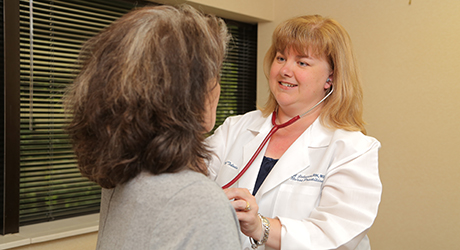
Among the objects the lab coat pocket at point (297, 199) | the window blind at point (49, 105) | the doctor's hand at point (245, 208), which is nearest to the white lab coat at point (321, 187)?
the lab coat pocket at point (297, 199)

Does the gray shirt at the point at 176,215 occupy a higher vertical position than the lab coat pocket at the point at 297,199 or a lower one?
higher

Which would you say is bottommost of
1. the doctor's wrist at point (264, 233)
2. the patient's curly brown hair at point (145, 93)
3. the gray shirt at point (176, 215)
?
the doctor's wrist at point (264, 233)

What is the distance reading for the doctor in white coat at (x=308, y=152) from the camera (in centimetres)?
127

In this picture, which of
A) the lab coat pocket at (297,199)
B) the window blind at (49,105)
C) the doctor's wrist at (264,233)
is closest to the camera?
the doctor's wrist at (264,233)

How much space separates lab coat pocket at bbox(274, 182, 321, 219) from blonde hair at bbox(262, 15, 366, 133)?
258mm

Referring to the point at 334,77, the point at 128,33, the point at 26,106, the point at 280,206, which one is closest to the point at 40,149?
the point at 26,106

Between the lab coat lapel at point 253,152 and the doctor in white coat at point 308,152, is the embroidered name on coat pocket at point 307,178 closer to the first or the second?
the doctor in white coat at point 308,152

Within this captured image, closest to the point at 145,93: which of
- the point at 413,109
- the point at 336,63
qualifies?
the point at 336,63

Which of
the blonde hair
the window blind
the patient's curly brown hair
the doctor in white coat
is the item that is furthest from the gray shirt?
the window blind

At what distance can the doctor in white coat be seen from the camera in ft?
4.16

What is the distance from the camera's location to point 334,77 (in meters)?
1.51

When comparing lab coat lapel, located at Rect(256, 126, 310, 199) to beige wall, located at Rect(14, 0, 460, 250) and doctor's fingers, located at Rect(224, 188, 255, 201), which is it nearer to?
doctor's fingers, located at Rect(224, 188, 255, 201)

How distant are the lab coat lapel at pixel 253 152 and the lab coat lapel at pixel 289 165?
0.24 feet

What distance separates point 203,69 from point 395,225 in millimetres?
2253
